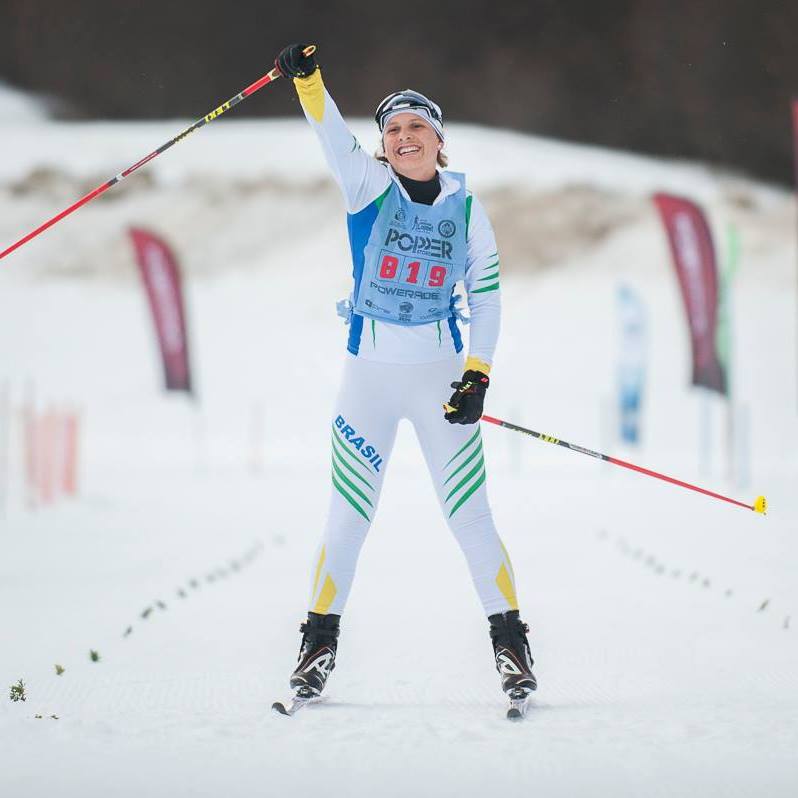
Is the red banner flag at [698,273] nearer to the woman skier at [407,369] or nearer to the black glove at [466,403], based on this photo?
the woman skier at [407,369]

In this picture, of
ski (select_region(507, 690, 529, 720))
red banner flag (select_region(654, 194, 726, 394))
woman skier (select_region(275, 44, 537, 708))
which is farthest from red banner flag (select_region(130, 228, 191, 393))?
ski (select_region(507, 690, 529, 720))

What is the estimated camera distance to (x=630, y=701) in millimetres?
3385

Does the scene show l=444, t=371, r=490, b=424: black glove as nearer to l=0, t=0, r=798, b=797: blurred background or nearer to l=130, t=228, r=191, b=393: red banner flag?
l=0, t=0, r=798, b=797: blurred background

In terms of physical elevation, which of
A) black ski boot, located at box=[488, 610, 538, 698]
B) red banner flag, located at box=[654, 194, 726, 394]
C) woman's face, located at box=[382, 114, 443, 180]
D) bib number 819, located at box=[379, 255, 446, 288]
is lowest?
black ski boot, located at box=[488, 610, 538, 698]

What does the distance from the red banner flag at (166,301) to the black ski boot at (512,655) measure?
1402cm

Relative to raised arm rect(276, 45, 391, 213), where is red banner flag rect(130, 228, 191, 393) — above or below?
above

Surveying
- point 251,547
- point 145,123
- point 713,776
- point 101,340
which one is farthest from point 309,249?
point 713,776

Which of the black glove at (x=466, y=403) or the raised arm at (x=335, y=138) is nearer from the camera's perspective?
the raised arm at (x=335, y=138)

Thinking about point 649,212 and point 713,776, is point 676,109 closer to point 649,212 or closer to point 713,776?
point 649,212

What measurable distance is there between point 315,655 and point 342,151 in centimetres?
157

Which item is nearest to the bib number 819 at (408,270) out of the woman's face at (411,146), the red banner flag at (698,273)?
the woman's face at (411,146)

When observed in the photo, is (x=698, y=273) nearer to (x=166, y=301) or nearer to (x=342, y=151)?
(x=166, y=301)

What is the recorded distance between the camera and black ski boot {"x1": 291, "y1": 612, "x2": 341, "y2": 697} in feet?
10.8

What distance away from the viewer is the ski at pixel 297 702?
3164mm
